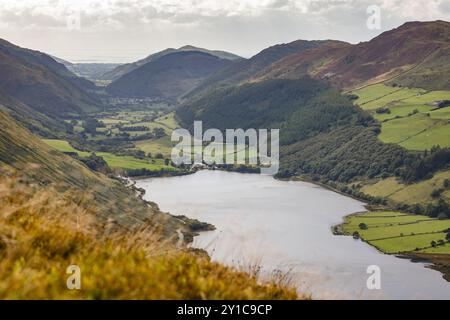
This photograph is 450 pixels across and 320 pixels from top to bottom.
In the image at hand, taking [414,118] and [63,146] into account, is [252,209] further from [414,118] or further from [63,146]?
[63,146]

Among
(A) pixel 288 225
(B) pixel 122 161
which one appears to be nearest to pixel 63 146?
(B) pixel 122 161

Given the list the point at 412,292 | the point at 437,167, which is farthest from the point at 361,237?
the point at 437,167

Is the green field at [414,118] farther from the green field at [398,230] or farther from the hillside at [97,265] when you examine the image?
the hillside at [97,265]

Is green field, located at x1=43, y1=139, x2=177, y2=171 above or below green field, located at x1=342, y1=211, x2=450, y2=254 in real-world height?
above

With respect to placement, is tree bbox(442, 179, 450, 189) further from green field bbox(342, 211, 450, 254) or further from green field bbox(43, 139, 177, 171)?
green field bbox(43, 139, 177, 171)

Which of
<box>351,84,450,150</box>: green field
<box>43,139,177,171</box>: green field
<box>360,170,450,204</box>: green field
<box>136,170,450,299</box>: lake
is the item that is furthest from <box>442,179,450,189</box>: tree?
<box>43,139,177,171</box>: green field

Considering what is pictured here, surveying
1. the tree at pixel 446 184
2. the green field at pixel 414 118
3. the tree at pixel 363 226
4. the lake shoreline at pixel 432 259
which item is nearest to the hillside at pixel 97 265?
the lake shoreline at pixel 432 259
